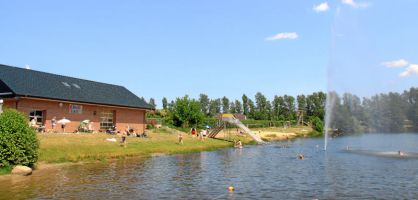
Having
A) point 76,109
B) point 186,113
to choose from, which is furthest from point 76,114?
point 186,113

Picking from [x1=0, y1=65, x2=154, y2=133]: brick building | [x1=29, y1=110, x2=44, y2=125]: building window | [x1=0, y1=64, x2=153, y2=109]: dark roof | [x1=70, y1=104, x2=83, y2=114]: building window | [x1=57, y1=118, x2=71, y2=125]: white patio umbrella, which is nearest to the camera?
[x1=0, y1=65, x2=154, y2=133]: brick building

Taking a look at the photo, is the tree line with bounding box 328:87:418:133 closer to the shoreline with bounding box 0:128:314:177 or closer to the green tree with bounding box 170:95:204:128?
the shoreline with bounding box 0:128:314:177

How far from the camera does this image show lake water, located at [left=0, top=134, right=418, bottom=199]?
71.6 ft

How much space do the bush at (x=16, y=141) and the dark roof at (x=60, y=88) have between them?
16.4 m

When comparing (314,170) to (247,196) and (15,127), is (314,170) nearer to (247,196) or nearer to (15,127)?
(247,196)

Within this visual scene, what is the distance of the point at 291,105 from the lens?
180625 mm

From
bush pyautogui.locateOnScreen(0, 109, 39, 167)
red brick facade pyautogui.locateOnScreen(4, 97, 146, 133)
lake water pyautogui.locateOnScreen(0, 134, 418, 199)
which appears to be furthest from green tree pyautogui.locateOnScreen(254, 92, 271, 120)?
bush pyautogui.locateOnScreen(0, 109, 39, 167)

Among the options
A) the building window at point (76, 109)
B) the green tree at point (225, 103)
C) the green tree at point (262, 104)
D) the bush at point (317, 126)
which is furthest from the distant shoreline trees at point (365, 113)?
the green tree at point (225, 103)

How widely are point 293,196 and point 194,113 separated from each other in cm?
5741

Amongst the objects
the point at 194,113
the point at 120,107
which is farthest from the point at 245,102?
the point at 120,107

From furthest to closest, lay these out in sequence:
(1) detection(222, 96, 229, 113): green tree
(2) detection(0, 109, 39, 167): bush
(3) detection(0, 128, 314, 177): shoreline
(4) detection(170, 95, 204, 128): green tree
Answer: (1) detection(222, 96, 229, 113): green tree → (4) detection(170, 95, 204, 128): green tree → (3) detection(0, 128, 314, 177): shoreline → (2) detection(0, 109, 39, 167): bush

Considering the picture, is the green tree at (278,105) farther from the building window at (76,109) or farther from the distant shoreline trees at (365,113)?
the building window at (76,109)

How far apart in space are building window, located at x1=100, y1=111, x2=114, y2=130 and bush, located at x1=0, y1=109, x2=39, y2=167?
999 inches

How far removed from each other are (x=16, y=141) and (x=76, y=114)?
23.5 meters
